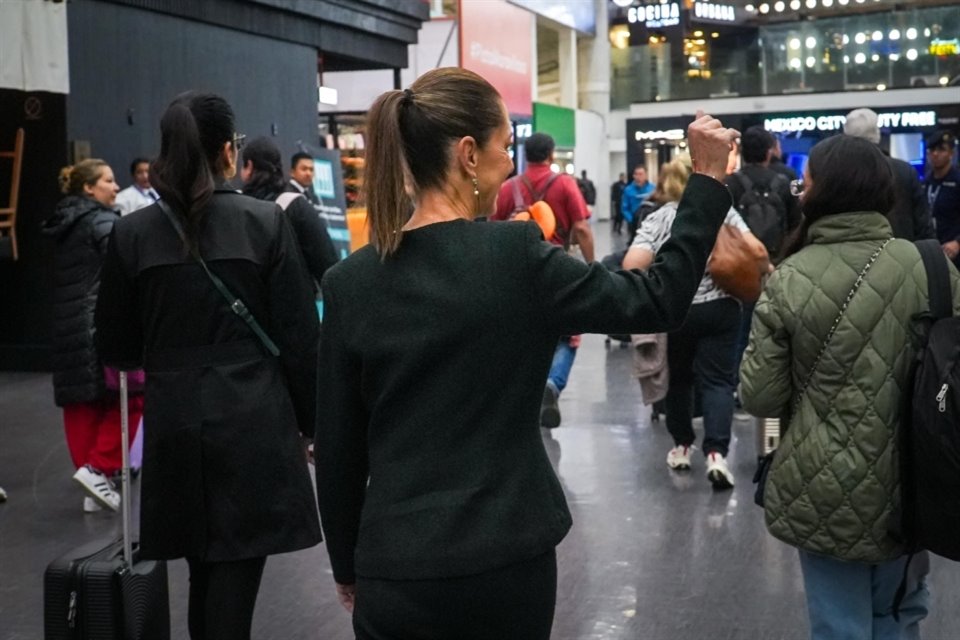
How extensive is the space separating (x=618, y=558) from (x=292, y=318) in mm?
2912

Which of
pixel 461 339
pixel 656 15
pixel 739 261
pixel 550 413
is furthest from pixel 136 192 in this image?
pixel 656 15

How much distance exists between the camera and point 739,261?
712cm

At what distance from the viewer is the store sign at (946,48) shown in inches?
1257

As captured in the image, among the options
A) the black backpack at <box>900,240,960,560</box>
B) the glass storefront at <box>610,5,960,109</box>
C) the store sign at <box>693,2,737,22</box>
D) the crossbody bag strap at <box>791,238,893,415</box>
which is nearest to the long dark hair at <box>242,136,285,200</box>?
the crossbody bag strap at <box>791,238,893,415</box>

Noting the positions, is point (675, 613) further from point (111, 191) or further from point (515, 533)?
point (111, 191)

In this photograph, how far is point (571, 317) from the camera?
240cm

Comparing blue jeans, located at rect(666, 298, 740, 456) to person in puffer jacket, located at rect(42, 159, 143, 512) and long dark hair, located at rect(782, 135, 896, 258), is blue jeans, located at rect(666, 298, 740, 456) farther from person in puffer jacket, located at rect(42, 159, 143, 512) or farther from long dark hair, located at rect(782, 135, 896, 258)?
long dark hair, located at rect(782, 135, 896, 258)

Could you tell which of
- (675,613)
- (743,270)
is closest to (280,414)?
(675,613)

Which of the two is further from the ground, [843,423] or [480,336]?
[480,336]

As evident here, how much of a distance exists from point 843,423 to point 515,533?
4.99 feet

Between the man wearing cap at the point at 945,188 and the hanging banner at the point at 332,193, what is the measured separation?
631cm

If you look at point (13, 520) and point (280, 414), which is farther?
point (13, 520)

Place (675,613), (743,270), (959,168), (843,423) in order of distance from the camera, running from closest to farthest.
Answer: (843,423)
(675,613)
(743,270)
(959,168)

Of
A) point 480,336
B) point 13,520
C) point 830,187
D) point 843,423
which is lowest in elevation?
point 13,520
